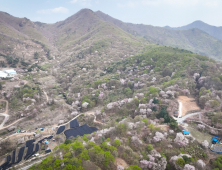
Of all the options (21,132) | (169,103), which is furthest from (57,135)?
(169,103)

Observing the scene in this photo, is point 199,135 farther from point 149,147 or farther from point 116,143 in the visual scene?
point 116,143

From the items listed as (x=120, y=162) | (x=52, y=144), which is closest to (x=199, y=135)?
(x=120, y=162)

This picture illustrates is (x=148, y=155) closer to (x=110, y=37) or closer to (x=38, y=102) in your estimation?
(x=38, y=102)

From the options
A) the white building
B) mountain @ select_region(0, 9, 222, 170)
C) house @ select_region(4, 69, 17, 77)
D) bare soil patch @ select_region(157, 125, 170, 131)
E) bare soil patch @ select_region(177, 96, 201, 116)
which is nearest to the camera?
mountain @ select_region(0, 9, 222, 170)

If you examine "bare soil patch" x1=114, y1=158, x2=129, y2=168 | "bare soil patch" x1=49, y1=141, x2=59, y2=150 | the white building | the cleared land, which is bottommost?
"bare soil patch" x1=49, y1=141, x2=59, y2=150

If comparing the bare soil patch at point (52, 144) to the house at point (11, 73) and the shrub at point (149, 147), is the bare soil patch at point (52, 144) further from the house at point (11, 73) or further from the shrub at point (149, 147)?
the house at point (11, 73)

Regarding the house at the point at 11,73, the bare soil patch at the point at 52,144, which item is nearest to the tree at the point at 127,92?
the bare soil patch at the point at 52,144

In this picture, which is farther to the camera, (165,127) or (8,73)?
(8,73)

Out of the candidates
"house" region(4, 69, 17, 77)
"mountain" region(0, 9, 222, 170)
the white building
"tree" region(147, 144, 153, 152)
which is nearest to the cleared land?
"mountain" region(0, 9, 222, 170)

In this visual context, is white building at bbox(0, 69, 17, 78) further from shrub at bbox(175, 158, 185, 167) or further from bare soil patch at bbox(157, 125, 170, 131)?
shrub at bbox(175, 158, 185, 167)
